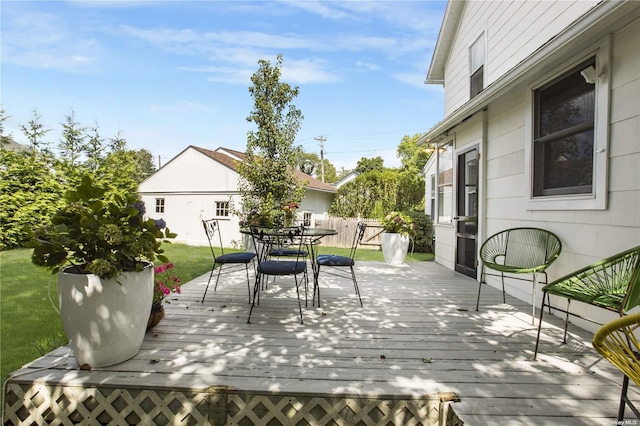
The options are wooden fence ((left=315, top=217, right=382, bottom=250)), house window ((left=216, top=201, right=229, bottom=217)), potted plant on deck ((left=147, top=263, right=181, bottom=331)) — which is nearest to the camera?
potted plant on deck ((left=147, top=263, right=181, bottom=331))

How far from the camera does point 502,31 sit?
489cm

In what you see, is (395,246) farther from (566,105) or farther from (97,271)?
(97,271)

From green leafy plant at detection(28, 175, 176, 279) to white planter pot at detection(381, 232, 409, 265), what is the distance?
496 centimetres

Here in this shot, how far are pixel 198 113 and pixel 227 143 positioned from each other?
3229 mm

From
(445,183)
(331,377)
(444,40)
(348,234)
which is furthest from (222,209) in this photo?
(331,377)

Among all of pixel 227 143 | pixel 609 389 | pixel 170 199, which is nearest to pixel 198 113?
pixel 227 143

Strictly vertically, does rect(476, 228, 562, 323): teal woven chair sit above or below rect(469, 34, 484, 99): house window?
below

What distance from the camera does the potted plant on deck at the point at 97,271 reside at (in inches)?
76.5

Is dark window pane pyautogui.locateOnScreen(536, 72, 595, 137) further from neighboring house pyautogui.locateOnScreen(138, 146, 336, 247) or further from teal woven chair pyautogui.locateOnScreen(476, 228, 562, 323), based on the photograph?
neighboring house pyautogui.locateOnScreen(138, 146, 336, 247)

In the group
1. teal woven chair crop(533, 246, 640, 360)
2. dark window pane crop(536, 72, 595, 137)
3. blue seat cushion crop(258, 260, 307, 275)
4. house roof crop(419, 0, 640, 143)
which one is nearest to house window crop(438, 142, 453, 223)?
house roof crop(419, 0, 640, 143)

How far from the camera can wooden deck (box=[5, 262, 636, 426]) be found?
5.65ft

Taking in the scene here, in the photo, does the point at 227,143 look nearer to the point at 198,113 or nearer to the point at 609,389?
the point at 198,113

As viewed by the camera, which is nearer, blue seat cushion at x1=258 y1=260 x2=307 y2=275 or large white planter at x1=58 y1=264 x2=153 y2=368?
large white planter at x1=58 y1=264 x2=153 y2=368

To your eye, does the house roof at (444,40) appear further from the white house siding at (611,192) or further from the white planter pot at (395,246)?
the white planter pot at (395,246)
